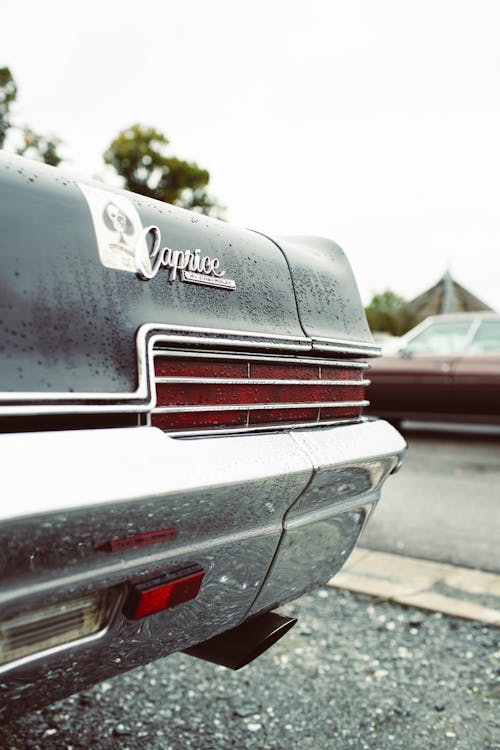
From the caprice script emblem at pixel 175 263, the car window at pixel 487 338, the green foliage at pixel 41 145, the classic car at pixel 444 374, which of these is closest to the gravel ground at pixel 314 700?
the caprice script emblem at pixel 175 263

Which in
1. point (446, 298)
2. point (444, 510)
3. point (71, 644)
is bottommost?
point (446, 298)

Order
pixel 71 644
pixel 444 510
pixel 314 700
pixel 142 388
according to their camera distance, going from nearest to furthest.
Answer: pixel 71 644
pixel 142 388
pixel 314 700
pixel 444 510

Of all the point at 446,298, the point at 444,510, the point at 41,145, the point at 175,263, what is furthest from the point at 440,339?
the point at 446,298

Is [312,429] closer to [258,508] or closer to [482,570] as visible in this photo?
[258,508]

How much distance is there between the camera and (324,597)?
2.97 m

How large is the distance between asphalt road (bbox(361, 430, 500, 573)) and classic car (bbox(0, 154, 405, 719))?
200 cm

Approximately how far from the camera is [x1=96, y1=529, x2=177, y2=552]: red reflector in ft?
3.72

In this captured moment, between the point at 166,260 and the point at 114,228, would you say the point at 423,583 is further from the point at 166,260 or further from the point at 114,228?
the point at 114,228

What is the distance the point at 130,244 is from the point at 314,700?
1559 millimetres

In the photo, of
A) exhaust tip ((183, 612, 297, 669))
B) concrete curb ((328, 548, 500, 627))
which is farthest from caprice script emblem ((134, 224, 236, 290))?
concrete curb ((328, 548, 500, 627))

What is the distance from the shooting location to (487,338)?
753 cm

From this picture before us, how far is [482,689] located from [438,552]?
1.37m

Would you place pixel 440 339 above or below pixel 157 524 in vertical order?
below

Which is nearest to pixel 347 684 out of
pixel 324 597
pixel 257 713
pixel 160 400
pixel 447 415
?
pixel 257 713
